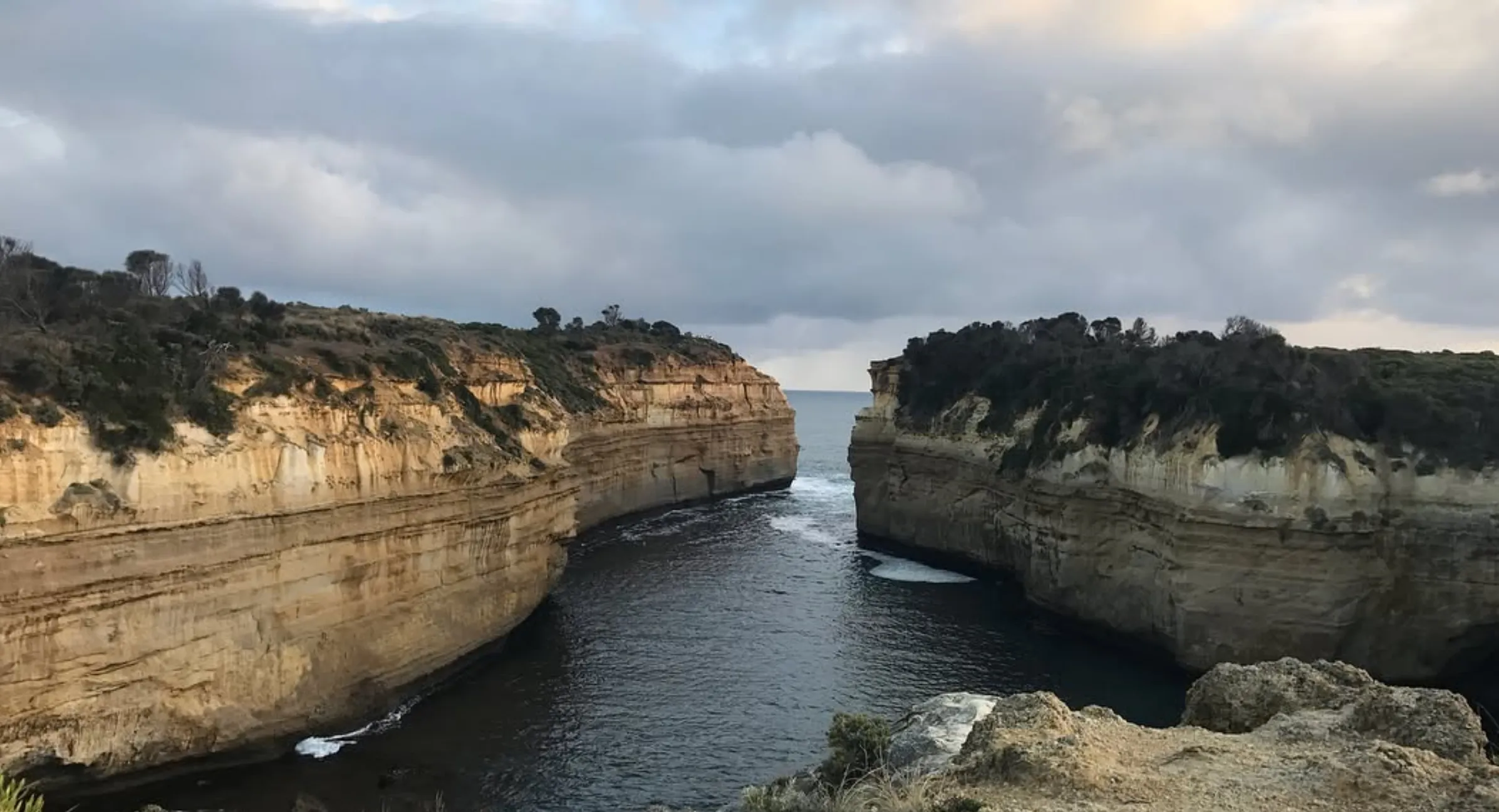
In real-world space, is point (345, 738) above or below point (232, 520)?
below

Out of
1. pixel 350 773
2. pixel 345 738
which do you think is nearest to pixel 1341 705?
pixel 350 773

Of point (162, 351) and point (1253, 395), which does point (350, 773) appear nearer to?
point (162, 351)

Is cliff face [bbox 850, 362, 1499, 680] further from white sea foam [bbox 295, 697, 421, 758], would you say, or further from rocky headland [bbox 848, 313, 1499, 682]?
white sea foam [bbox 295, 697, 421, 758]

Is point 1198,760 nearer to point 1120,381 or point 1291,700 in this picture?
point 1291,700

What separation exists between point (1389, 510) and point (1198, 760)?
70.9 ft

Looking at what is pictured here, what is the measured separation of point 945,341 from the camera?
55875mm

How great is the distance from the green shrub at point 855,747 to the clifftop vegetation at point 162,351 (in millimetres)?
15809

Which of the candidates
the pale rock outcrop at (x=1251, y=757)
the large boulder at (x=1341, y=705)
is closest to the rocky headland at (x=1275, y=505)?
the large boulder at (x=1341, y=705)

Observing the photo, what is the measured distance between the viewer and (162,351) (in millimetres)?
23547

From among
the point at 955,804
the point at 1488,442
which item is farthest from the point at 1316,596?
the point at 955,804

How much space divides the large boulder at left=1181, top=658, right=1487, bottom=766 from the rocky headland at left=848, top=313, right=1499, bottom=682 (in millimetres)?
14190

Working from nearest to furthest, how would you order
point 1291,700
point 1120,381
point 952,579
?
point 1291,700, point 1120,381, point 952,579

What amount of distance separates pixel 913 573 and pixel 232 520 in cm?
3094

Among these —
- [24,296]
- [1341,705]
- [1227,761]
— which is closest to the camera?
[1227,761]
